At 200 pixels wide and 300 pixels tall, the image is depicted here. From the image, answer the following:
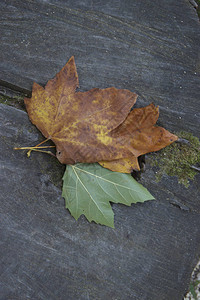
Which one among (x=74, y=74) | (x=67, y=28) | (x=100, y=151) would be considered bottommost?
(x=100, y=151)

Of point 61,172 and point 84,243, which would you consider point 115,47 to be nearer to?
point 61,172

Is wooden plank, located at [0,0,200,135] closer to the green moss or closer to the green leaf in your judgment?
the green moss

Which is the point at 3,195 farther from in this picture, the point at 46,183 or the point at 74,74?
the point at 74,74

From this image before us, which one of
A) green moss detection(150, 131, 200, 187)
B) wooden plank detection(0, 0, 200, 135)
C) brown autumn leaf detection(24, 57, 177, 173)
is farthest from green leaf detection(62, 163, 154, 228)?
wooden plank detection(0, 0, 200, 135)

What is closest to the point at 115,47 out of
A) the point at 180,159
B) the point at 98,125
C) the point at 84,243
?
the point at 98,125

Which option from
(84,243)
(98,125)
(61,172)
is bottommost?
(84,243)

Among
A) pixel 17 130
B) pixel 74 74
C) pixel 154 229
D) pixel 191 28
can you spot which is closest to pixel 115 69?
pixel 74 74
